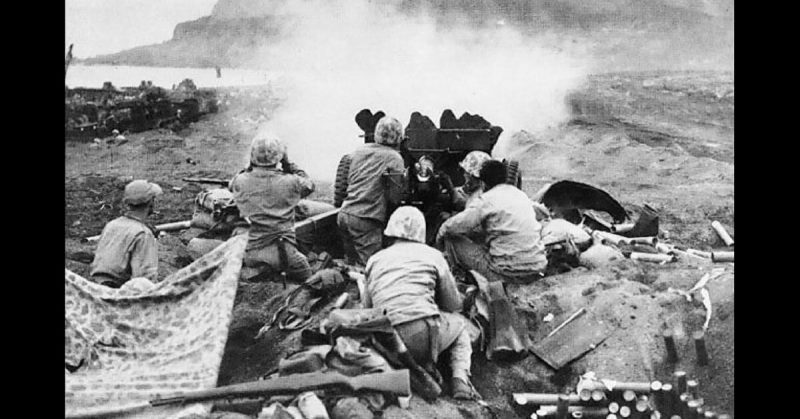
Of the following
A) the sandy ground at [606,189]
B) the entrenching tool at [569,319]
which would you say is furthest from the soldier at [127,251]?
the entrenching tool at [569,319]

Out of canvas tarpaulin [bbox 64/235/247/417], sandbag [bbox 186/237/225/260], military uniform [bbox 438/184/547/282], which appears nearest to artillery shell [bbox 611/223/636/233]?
military uniform [bbox 438/184/547/282]

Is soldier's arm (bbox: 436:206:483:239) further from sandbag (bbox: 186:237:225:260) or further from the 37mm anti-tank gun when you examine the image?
sandbag (bbox: 186:237:225:260)

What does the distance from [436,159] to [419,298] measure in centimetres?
300

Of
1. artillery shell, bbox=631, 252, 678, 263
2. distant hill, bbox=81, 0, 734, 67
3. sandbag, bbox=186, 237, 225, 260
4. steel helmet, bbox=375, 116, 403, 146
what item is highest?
distant hill, bbox=81, 0, 734, 67

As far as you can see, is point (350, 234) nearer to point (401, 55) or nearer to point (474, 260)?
point (474, 260)

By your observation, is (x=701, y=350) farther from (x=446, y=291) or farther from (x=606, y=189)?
(x=606, y=189)

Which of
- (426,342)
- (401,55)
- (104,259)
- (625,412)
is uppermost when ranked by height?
(401,55)

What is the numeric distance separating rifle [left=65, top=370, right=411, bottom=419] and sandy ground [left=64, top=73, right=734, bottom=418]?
194mm

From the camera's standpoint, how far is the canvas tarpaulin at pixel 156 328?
17.3 ft

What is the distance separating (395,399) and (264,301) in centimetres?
216

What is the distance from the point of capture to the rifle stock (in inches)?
195

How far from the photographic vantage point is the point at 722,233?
9.49 m

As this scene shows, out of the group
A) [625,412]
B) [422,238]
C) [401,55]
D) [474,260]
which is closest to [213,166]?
[401,55]
